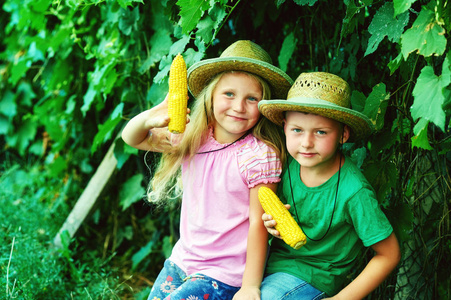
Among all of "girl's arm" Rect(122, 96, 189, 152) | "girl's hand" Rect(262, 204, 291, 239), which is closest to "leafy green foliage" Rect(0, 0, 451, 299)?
"girl's arm" Rect(122, 96, 189, 152)

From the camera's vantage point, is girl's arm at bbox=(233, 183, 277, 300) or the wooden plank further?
the wooden plank

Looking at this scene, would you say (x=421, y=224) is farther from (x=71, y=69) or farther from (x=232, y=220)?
(x=71, y=69)

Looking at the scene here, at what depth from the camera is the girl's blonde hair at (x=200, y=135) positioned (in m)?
2.74

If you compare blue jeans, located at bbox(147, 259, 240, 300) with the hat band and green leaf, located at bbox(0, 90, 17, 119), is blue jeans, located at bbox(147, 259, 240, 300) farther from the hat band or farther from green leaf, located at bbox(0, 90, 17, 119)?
green leaf, located at bbox(0, 90, 17, 119)

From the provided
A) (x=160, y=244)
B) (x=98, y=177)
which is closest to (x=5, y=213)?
(x=98, y=177)

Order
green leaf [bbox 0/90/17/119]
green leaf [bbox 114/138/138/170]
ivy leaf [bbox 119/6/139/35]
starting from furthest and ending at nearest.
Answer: green leaf [bbox 0/90/17/119] → green leaf [bbox 114/138/138/170] → ivy leaf [bbox 119/6/139/35]

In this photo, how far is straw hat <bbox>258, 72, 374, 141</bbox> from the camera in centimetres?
230

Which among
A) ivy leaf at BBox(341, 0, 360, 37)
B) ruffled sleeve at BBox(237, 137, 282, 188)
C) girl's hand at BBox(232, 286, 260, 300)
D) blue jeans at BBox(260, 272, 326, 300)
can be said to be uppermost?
ivy leaf at BBox(341, 0, 360, 37)

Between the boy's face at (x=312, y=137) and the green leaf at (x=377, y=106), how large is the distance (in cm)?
16

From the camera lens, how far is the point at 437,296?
298 centimetres

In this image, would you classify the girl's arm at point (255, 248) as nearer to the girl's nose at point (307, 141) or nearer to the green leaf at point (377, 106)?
the girl's nose at point (307, 141)

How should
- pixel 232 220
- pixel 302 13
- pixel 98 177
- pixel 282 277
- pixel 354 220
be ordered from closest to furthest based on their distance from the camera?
1. pixel 354 220
2. pixel 282 277
3. pixel 232 220
4. pixel 302 13
5. pixel 98 177

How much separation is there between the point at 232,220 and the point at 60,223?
8.09 ft

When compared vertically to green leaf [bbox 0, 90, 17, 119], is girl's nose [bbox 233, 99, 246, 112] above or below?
above
